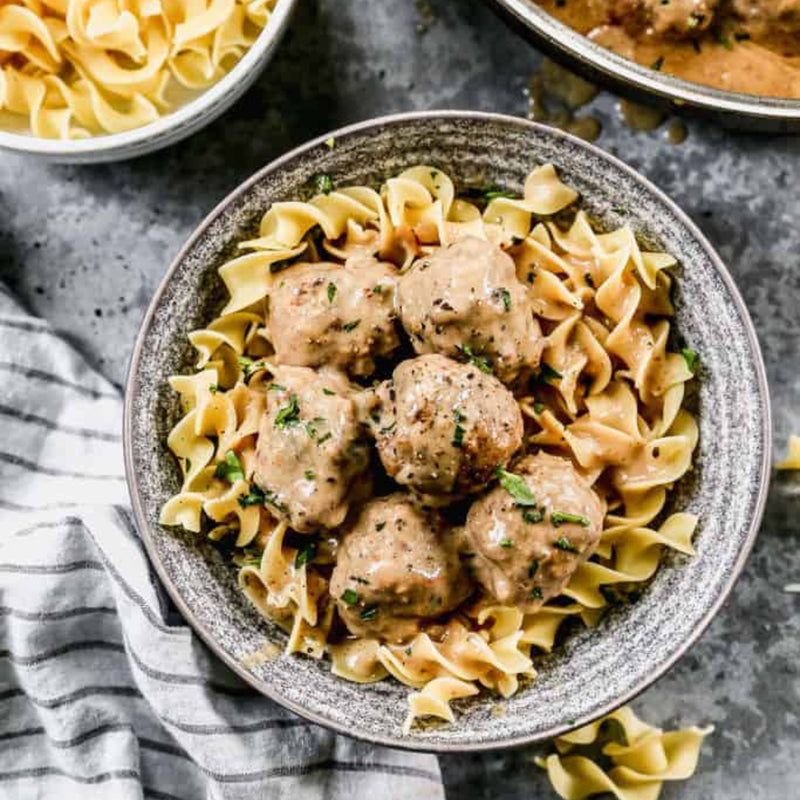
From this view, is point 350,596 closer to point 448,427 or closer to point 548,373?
point 448,427

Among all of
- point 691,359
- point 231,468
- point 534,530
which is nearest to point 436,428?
point 534,530

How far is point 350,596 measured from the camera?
3.11 m

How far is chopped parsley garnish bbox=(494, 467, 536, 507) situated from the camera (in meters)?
2.97

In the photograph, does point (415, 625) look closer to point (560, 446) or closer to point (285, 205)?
point (560, 446)

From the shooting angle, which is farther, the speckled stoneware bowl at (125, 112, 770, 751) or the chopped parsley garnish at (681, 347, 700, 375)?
the chopped parsley garnish at (681, 347, 700, 375)

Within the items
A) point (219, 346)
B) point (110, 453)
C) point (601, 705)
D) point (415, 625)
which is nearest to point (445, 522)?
point (415, 625)

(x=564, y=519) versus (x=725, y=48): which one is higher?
(x=725, y=48)

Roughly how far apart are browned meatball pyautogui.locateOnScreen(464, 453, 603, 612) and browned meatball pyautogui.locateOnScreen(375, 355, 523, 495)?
90 mm

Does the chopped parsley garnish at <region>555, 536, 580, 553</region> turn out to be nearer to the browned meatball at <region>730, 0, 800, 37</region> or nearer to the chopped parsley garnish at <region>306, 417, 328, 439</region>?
the chopped parsley garnish at <region>306, 417, 328, 439</region>

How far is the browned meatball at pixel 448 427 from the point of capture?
2898 mm

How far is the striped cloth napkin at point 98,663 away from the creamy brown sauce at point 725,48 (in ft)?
6.69

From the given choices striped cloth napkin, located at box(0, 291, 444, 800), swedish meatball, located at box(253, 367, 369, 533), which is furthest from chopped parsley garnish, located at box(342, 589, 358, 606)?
striped cloth napkin, located at box(0, 291, 444, 800)

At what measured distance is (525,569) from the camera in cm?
299

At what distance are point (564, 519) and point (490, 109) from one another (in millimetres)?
1676
